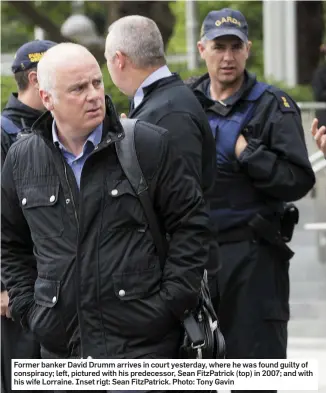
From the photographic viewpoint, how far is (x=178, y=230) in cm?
408

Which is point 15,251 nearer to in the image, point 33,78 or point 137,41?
point 137,41

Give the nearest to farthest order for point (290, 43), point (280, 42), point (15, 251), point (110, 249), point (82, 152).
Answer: point (110, 249), point (82, 152), point (15, 251), point (290, 43), point (280, 42)

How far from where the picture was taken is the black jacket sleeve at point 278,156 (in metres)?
5.35

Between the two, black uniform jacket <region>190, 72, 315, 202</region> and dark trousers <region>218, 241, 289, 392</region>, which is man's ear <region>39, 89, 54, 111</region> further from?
dark trousers <region>218, 241, 289, 392</region>

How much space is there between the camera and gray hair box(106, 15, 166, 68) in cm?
467

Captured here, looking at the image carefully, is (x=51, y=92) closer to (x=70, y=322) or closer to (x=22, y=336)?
(x=70, y=322)

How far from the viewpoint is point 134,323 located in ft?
13.2

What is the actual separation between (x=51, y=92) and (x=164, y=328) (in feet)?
3.04

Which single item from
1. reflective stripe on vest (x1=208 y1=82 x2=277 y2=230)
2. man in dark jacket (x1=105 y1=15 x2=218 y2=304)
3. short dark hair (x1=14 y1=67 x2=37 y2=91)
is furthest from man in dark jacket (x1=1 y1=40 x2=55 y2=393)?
reflective stripe on vest (x1=208 y1=82 x2=277 y2=230)

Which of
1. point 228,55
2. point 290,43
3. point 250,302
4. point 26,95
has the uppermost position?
point 290,43

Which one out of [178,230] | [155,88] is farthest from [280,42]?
[178,230]

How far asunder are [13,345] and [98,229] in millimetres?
1603

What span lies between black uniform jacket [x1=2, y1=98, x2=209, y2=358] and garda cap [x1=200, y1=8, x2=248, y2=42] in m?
1.52
